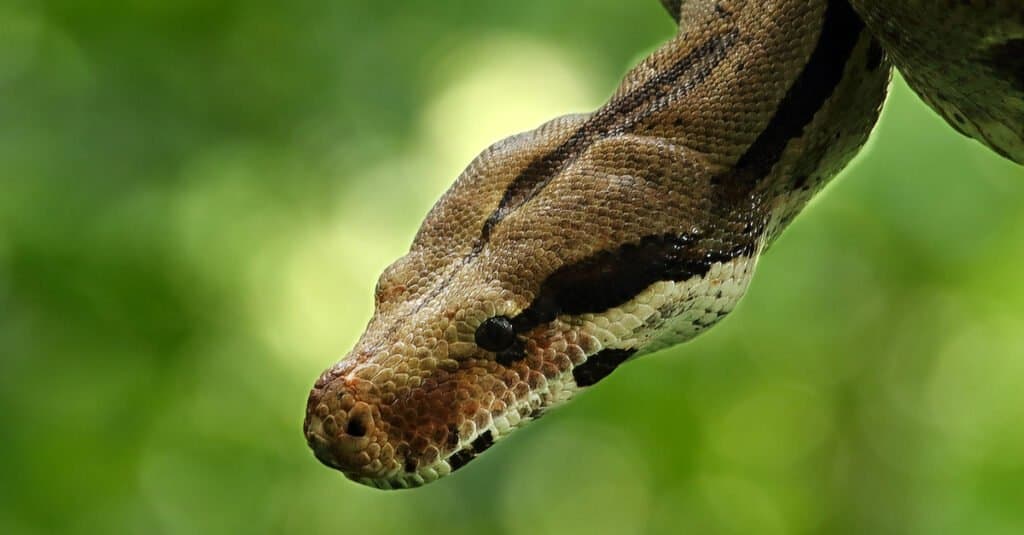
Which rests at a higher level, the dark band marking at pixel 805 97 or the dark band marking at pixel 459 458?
the dark band marking at pixel 805 97

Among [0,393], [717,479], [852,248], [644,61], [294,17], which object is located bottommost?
[717,479]

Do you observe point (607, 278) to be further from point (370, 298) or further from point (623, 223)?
point (370, 298)

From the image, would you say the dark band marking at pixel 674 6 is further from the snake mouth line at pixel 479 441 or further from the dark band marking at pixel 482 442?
the dark band marking at pixel 482 442

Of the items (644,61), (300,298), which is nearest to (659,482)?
(300,298)

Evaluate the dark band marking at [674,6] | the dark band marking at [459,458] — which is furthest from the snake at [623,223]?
the dark band marking at [674,6]

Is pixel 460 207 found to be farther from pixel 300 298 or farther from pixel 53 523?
pixel 53 523

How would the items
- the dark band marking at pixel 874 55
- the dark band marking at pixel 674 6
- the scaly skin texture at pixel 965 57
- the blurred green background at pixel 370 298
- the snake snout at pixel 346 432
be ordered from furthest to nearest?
the blurred green background at pixel 370 298 → the dark band marking at pixel 674 6 → the dark band marking at pixel 874 55 → the snake snout at pixel 346 432 → the scaly skin texture at pixel 965 57

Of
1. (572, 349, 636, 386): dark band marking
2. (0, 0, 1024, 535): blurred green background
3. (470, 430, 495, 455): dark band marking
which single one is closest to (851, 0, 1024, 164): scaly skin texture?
(572, 349, 636, 386): dark band marking

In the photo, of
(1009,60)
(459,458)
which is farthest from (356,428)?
(1009,60)
